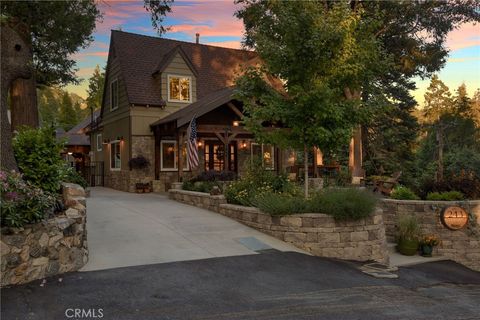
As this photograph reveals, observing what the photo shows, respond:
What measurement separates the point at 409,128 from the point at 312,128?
19.1 metres

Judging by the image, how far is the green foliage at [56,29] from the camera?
1152cm

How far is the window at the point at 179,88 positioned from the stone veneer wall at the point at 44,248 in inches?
544

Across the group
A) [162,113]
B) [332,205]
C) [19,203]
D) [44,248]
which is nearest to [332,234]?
[332,205]

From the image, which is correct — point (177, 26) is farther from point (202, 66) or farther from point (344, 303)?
point (202, 66)

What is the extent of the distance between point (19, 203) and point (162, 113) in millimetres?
14181

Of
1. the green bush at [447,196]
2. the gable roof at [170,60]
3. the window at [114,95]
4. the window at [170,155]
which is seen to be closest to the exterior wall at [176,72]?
the gable roof at [170,60]

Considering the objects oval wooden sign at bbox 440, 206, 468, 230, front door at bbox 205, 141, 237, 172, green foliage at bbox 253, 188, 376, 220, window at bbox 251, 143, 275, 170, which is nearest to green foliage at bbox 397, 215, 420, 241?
oval wooden sign at bbox 440, 206, 468, 230

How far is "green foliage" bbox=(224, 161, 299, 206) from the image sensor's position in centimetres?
1137

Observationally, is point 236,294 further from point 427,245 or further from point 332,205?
point 427,245

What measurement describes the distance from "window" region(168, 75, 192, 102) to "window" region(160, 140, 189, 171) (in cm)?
229

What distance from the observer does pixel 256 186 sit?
1180 cm

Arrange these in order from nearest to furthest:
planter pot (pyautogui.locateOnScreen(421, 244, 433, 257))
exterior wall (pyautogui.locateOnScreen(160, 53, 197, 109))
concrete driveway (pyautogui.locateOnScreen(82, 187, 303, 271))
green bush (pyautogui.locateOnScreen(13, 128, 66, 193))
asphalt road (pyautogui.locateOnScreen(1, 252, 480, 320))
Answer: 1. asphalt road (pyautogui.locateOnScreen(1, 252, 480, 320))
2. concrete driveway (pyautogui.locateOnScreen(82, 187, 303, 271))
3. green bush (pyautogui.locateOnScreen(13, 128, 66, 193))
4. planter pot (pyautogui.locateOnScreen(421, 244, 433, 257))
5. exterior wall (pyautogui.locateOnScreen(160, 53, 197, 109))

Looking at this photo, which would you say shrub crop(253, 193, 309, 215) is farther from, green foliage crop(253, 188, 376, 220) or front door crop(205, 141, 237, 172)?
front door crop(205, 141, 237, 172)

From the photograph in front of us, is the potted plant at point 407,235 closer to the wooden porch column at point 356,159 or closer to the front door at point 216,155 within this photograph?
the wooden porch column at point 356,159
